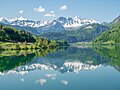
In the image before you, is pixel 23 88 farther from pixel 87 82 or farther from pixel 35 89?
pixel 87 82

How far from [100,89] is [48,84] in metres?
10.7

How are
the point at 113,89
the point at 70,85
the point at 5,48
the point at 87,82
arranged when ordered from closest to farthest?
the point at 113,89 → the point at 70,85 → the point at 87,82 → the point at 5,48

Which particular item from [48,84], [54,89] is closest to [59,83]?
[48,84]

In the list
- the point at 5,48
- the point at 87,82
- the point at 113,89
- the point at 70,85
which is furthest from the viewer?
the point at 5,48

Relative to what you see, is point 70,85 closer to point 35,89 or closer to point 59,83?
point 59,83

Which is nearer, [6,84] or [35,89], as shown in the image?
[35,89]

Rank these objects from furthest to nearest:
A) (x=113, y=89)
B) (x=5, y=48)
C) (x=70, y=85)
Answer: (x=5, y=48) → (x=70, y=85) → (x=113, y=89)

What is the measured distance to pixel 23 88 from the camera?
171 ft

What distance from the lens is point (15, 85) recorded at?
55.9 meters

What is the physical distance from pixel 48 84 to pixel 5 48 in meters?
148

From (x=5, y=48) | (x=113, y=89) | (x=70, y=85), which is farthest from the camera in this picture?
(x=5, y=48)

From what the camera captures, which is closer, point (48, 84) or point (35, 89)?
point (35, 89)

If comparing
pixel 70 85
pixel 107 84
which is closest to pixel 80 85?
pixel 70 85

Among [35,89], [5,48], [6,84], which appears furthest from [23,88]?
[5,48]
